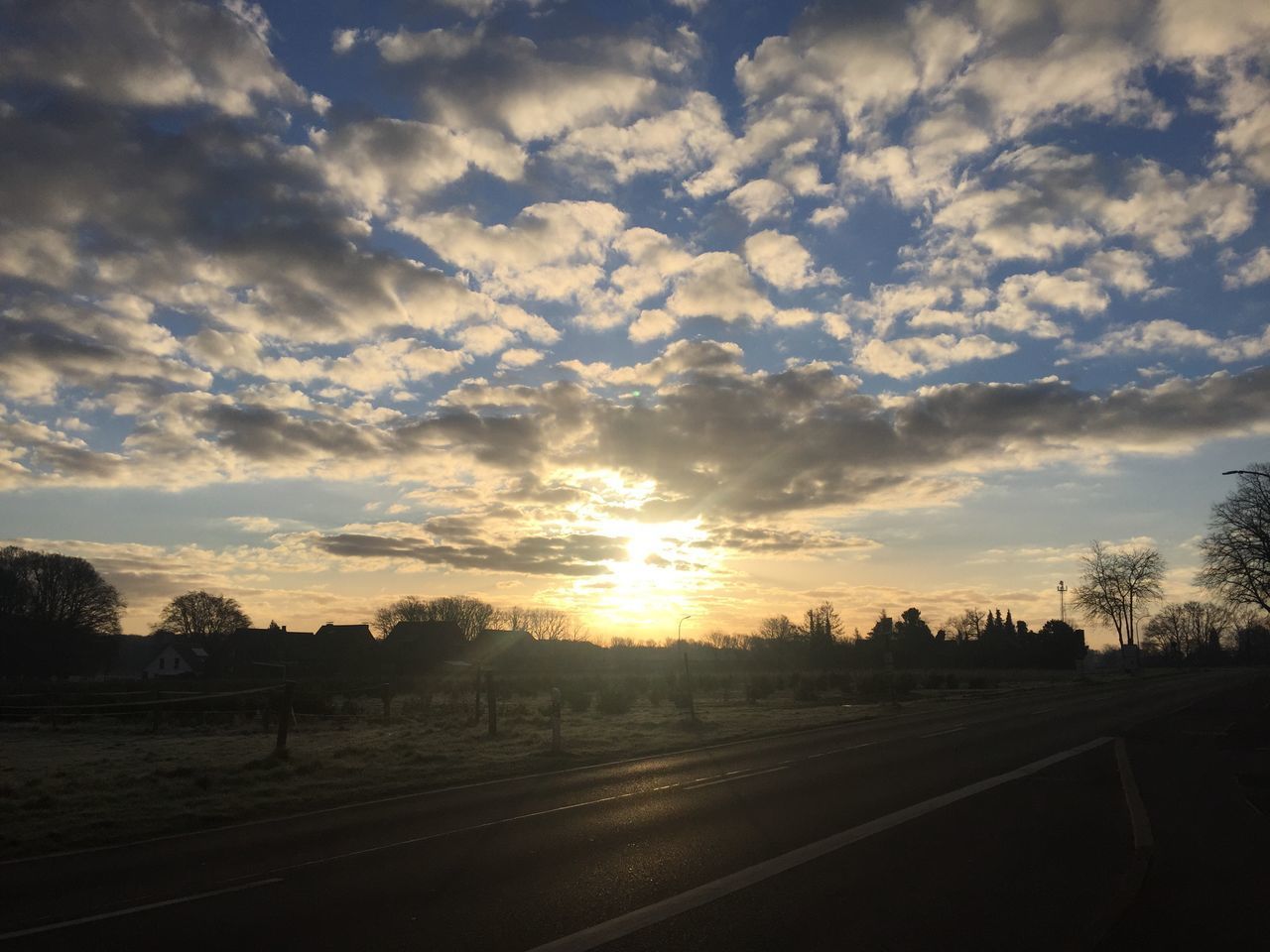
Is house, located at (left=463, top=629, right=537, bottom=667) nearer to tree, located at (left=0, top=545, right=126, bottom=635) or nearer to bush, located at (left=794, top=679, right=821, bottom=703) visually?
tree, located at (left=0, top=545, right=126, bottom=635)

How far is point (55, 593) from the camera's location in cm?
8556

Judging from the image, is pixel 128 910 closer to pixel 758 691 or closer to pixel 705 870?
pixel 705 870

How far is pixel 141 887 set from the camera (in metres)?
8.04

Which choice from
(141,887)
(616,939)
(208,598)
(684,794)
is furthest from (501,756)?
(208,598)

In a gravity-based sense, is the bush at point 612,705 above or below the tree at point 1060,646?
below

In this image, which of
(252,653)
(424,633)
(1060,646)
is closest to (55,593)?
(252,653)

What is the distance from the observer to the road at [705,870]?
637 cm

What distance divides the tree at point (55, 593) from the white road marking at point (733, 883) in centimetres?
8976

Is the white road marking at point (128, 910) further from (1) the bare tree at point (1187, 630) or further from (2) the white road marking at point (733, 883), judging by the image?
(1) the bare tree at point (1187, 630)

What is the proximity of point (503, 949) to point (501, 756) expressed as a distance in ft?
48.5

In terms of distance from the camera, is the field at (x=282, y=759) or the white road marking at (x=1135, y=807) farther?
the field at (x=282, y=759)

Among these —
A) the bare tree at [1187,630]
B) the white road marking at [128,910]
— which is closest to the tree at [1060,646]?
the bare tree at [1187,630]

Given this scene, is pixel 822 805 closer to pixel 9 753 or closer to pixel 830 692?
pixel 9 753

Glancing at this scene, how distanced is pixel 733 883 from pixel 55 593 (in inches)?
3810
